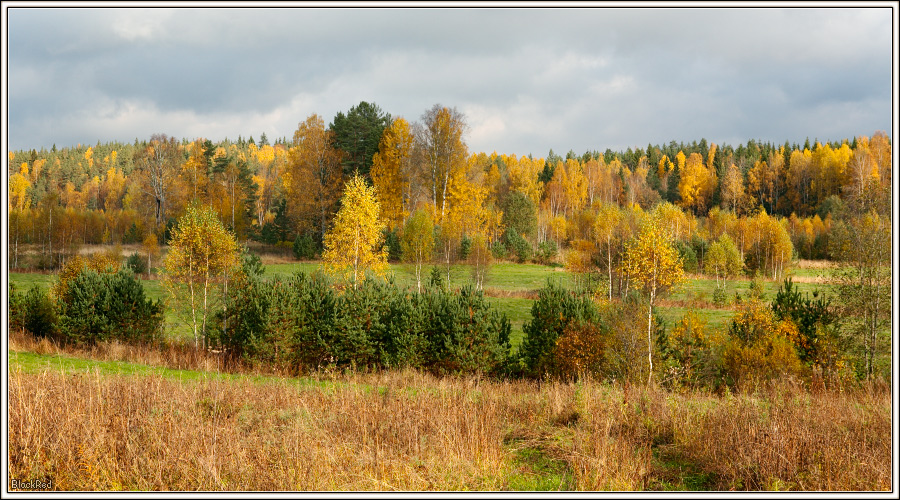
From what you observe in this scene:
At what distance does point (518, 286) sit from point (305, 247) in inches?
763

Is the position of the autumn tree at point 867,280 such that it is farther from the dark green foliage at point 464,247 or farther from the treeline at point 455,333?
the dark green foliage at point 464,247

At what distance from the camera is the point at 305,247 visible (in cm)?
4678

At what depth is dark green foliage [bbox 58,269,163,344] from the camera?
19156 mm

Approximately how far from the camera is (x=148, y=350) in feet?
59.3

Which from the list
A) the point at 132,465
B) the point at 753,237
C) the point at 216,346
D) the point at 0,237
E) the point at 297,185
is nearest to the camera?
the point at 0,237

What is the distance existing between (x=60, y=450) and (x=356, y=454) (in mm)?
3148

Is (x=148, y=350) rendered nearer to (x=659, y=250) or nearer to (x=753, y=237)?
(x=659, y=250)

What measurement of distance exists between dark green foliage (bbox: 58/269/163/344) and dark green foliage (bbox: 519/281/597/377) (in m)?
14.1

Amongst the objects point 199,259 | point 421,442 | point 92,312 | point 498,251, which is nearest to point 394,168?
point 498,251

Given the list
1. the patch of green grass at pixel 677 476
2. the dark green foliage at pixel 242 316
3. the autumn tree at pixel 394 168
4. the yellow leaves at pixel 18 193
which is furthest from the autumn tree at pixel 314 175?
the patch of green grass at pixel 677 476

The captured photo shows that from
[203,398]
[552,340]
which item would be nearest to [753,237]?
[552,340]

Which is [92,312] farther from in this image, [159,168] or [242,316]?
[159,168]

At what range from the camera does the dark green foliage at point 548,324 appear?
56.3ft

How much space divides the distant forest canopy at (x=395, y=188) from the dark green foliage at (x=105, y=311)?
16705 millimetres
